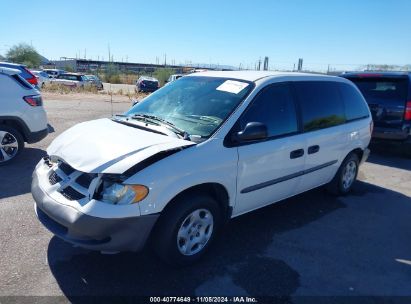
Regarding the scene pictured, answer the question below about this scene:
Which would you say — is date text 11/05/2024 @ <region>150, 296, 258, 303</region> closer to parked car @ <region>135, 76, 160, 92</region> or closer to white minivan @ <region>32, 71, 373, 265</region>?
white minivan @ <region>32, 71, 373, 265</region>

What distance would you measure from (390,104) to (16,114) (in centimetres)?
744

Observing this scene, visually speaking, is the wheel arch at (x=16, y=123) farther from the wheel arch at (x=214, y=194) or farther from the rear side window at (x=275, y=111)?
the rear side window at (x=275, y=111)

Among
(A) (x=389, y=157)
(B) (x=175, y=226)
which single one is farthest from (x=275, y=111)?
(A) (x=389, y=157)

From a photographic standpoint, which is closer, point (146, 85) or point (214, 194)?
point (214, 194)

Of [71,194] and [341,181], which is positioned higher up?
[71,194]

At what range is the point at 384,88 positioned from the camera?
7988 mm

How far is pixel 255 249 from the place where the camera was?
3.75 metres

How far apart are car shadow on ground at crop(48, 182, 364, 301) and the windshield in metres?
1.26

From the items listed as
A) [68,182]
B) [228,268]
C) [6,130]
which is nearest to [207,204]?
[228,268]

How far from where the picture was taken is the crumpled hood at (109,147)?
2.90 meters

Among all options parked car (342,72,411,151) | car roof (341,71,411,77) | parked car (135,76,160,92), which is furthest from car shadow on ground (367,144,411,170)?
parked car (135,76,160,92)

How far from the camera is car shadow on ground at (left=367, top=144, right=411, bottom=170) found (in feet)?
25.5

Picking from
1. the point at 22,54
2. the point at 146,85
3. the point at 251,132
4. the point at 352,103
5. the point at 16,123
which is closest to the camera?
the point at 251,132

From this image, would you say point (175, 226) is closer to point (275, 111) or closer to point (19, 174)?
point (275, 111)
